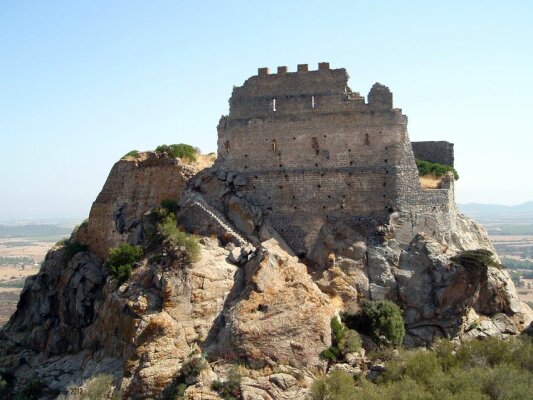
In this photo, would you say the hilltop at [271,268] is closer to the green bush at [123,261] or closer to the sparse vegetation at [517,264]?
the green bush at [123,261]

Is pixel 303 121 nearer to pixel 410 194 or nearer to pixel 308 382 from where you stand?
pixel 410 194

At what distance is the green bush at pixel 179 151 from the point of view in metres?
31.4

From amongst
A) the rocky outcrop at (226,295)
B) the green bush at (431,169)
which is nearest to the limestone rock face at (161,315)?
the rocky outcrop at (226,295)

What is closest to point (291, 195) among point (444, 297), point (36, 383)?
point (444, 297)

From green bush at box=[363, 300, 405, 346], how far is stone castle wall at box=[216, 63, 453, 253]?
5152 millimetres

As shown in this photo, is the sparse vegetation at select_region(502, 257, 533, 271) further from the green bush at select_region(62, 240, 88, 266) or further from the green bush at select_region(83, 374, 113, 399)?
the green bush at select_region(83, 374, 113, 399)

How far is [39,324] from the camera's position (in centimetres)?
3162

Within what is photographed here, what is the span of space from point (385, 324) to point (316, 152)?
30.1 feet

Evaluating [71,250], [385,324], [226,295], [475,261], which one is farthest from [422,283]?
[71,250]

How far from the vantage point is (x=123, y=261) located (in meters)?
26.4

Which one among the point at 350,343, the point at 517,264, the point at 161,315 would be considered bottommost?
the point at 517,264

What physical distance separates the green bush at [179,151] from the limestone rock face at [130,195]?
13.2 inches

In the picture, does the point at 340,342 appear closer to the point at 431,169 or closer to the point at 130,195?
the point at 431,169

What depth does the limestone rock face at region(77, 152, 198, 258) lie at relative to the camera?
99.9 feet
